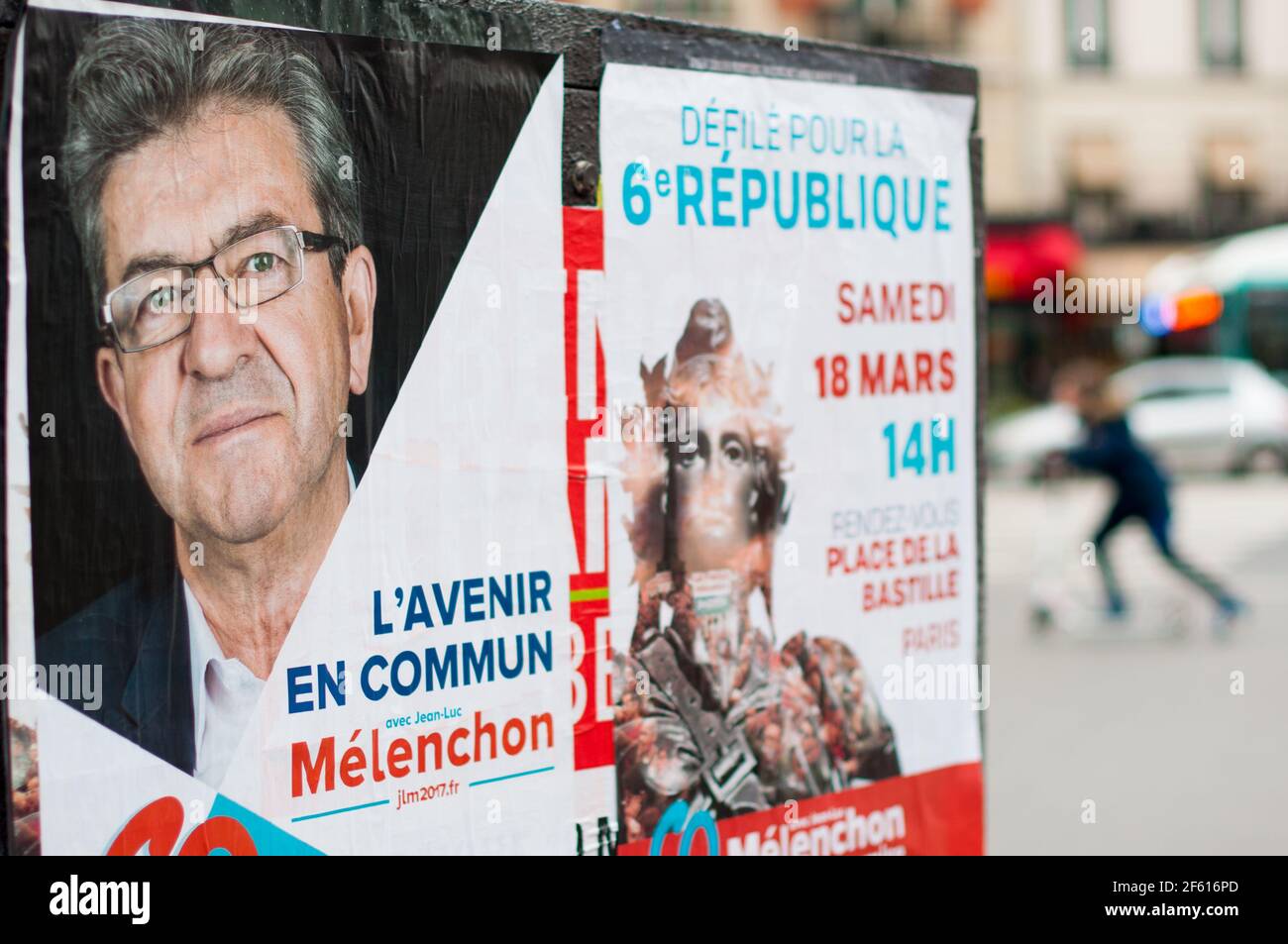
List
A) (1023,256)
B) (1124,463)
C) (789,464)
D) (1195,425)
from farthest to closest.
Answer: (1023,256)
(1195,425)
(1124,463)
(789,464)

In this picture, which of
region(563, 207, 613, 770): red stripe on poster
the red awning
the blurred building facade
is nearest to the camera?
region(563, 207, 613, 770): red stripe on poster

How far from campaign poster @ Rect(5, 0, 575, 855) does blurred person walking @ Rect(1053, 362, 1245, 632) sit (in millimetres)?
8500

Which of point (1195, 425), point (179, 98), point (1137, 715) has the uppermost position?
point (1195, 425)

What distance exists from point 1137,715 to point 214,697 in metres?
7.10

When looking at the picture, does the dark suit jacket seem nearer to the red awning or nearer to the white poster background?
the white poster background

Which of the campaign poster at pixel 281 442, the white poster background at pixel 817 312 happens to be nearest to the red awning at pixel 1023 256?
the white poster background at pixel 817 312

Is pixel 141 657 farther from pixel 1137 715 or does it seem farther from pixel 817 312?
pixel 1137 715

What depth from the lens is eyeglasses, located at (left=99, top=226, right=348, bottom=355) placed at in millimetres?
2793

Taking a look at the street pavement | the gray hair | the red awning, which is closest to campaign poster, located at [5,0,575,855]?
the gray hair

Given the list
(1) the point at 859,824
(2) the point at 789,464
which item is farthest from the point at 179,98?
(1) the point at 859,824

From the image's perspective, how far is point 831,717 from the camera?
4039 mm

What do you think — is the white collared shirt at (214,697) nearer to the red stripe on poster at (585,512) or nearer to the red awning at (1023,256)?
the red stripe on poster at (585,512)

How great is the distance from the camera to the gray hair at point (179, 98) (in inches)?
108

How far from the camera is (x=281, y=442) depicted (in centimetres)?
301
